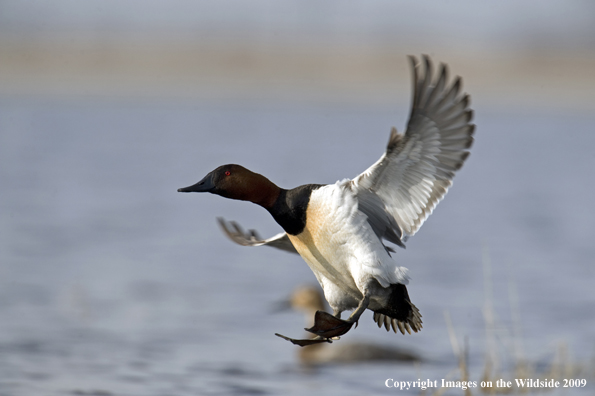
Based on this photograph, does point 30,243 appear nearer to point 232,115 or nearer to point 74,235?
point 74,235

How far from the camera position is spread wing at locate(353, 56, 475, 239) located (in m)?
4.48

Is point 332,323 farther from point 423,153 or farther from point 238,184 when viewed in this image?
point 423,153

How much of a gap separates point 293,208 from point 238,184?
0.33 meters

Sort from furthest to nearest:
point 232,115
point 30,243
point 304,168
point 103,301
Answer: point 232,115, point 304,168, point 30,243, point 103,301

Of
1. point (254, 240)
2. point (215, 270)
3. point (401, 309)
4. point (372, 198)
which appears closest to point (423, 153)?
point (372, 198)

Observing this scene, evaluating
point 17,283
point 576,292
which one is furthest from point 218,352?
point 576,292

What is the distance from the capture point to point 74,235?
1402 cm


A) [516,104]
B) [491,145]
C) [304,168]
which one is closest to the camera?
[304,168]

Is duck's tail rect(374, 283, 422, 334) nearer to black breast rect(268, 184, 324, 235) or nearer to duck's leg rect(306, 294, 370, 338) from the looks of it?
duck's leg rect(306, 294, 370, 338)

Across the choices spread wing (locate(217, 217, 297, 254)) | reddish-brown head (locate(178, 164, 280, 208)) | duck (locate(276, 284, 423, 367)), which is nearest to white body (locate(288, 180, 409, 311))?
reddish-brown head (locate(178, 164, 280, 208))

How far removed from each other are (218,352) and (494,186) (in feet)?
46.3

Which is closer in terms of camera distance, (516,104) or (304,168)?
(304,168)

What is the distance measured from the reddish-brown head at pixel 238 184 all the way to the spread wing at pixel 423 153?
1.66 feet

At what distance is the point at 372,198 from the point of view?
476 centimetres
